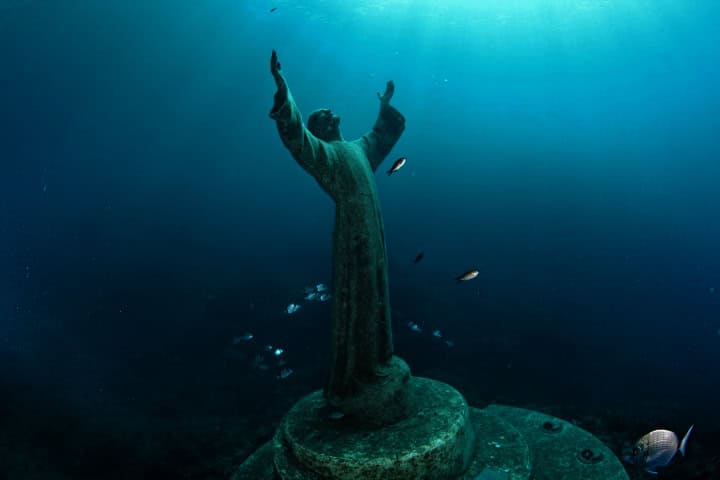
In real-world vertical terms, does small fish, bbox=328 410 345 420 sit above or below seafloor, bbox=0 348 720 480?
above

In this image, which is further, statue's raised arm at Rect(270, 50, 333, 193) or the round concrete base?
the round concrete base

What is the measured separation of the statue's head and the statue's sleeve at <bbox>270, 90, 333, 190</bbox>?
64cm

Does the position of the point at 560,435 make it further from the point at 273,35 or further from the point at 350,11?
the point at 273,35

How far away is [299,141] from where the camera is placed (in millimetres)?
3180

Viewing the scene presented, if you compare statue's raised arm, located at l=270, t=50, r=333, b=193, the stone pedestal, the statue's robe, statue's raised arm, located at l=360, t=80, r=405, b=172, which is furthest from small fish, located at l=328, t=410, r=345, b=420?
statue's raised arm, located at l=360, t=80, r=405, b=172

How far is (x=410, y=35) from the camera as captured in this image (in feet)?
145

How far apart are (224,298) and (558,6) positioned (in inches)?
1467

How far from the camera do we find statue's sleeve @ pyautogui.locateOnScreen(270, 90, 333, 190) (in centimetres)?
284

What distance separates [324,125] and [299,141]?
132 centimetres

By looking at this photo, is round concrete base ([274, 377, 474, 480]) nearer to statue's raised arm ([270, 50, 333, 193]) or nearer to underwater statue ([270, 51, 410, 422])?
underwater statue ([270, 51, 410, 422])

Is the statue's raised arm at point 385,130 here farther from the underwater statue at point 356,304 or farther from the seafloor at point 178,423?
the seafloor at point 178,423

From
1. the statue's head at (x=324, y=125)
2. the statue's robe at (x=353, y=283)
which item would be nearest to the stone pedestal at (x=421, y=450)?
the statue's robe at (x=353, y=283)

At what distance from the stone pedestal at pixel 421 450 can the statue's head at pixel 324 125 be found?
2953 millimetres

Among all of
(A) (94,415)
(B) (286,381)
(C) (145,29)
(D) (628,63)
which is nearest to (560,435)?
(B) (286,381)
